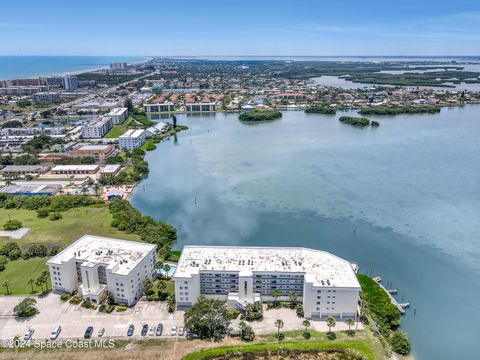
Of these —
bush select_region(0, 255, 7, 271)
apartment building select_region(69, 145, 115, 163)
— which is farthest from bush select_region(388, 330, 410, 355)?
apartment building select_region(69, 145, 115, 163)

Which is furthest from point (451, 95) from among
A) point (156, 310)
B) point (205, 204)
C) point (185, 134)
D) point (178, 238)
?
point (156, 310)

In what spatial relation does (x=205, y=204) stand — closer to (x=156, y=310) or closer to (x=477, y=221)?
(x=156, y=310)

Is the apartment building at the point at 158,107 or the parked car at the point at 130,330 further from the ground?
the apartment building at the point at 158,107

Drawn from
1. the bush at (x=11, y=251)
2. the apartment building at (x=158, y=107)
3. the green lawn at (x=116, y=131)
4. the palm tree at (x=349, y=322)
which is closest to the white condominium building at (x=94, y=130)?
the green lawn at (x=116, y=131)

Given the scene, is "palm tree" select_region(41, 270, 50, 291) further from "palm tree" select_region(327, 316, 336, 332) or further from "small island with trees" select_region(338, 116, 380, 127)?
"small island with trees" select_region(338, 116, 380, 127)

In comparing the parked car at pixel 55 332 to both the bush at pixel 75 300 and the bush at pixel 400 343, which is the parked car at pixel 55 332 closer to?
the bush at pixel 75 300

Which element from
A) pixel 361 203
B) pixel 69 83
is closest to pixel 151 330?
pixel 361 203
